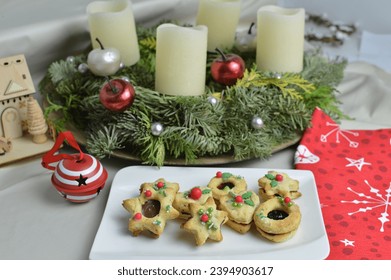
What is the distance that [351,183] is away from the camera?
1.04 meters

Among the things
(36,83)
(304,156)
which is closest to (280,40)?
(304,156)

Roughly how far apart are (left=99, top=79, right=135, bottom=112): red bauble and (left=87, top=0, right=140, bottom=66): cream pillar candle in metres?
0.18

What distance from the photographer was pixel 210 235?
0.86m

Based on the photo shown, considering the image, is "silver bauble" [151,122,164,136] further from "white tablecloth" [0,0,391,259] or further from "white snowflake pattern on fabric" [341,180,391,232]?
"white snowflake pattern on fabric" [341,180,391,232]

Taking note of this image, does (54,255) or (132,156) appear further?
(132,156)

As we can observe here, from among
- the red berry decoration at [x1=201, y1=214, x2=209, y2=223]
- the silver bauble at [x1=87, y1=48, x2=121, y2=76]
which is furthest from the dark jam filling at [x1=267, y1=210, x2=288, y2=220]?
the silver bauble at [x1=87, y1=48, x2=121, y2=76]

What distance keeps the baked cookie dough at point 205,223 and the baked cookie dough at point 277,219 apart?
0.06m

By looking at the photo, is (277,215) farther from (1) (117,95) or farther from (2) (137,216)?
(1) (117,95)

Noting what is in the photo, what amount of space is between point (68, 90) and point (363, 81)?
742 millimetres

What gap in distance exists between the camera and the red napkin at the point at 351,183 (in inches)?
35.3

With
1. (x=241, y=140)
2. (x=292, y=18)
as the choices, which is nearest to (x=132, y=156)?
(x=241, y=140)

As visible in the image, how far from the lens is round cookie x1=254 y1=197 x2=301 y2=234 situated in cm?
86

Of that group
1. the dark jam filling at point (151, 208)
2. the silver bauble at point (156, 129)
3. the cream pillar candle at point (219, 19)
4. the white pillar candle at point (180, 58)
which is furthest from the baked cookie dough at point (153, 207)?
the cream pillar candle at point (219, 19)

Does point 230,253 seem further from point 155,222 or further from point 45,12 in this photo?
point 45,12
